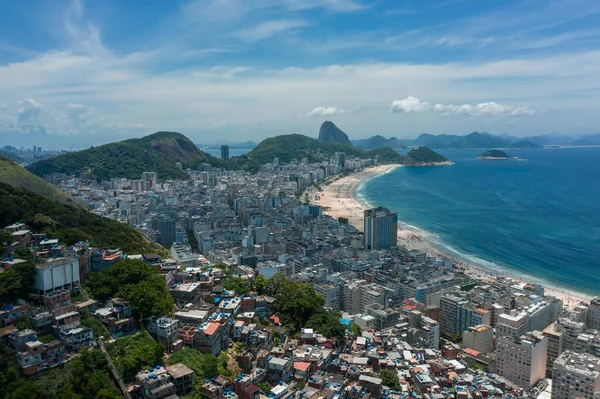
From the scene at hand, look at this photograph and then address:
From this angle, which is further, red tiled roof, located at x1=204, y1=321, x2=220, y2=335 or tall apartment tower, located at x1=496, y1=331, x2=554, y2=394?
tall apartment tower, located at x1=496, y1=331, x2=554, y2=394

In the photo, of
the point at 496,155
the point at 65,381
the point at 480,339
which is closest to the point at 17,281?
the point at 65,381

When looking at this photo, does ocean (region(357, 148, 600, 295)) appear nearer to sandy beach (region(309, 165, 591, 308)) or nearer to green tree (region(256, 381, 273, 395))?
sandy beach (region(309, 165, 591, 308))

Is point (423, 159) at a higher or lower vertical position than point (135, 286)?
higher

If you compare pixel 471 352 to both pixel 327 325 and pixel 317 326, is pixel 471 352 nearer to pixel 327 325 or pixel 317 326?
pixel 327 325

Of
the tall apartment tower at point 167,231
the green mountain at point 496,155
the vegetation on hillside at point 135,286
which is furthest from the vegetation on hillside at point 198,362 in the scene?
the green mountain at point 496,155

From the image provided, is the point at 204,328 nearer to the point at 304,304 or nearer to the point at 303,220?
the point at 304,304

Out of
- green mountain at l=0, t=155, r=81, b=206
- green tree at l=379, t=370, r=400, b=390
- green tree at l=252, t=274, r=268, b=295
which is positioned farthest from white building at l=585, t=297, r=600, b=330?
green mountain at l=0, t=155, r=81, b=206
